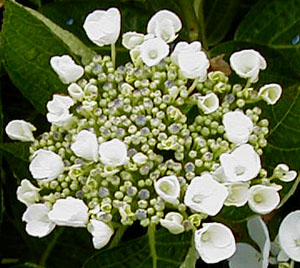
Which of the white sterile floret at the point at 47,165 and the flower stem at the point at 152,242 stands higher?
the white sterile floret at the point at 47,165

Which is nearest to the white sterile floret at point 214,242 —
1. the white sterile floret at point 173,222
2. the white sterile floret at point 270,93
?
the white sterile floret at point 173,222

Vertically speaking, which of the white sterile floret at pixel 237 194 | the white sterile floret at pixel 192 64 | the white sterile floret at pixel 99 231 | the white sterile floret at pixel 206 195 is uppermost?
the white sterile floret at pixel 192 64

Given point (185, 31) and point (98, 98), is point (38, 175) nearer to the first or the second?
point (98, 98)

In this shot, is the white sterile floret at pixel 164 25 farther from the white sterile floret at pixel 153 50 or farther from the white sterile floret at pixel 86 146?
the white sterile floret at pixel 86 146

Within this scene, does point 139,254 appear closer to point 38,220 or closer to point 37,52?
point 38,220

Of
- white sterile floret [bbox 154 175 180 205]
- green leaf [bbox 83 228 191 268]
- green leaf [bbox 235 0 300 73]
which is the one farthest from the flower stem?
green leaf [bbox 235 0 300 73]

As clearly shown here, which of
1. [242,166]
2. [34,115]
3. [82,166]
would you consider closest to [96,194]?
[82,166]
